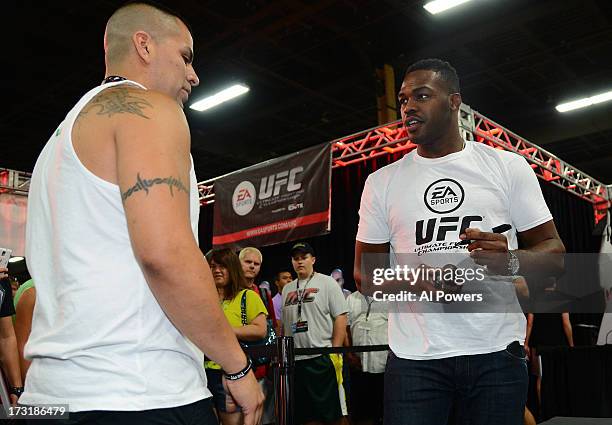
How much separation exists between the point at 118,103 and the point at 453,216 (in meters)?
1.22

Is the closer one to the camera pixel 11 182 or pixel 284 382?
pixel 284 382

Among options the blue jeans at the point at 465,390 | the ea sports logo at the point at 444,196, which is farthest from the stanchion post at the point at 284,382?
the ea sports logo at the point at 444,196

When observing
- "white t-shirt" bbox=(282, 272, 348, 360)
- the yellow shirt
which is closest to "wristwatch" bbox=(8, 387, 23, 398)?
the yellow shirt

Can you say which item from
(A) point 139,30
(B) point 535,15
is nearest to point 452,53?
(B) point 535,15

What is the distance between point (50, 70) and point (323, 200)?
534 centimetres

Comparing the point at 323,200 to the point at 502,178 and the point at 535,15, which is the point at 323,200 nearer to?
the point at 535,15

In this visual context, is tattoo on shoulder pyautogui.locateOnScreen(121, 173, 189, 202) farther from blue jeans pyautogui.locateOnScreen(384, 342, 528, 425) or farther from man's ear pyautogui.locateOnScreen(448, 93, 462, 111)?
man's ear pyautogui.locateOnScreen(448, 93, 462, 111)

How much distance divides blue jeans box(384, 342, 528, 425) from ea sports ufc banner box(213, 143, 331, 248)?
5.33 meters

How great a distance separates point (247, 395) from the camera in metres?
1.13

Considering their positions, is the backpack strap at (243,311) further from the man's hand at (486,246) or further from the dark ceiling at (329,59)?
the dark ceiling at (329,59)

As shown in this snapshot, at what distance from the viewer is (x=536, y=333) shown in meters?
7.10

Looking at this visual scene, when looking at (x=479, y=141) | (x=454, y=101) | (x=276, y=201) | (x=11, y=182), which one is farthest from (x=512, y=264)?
(x=11, y=182)

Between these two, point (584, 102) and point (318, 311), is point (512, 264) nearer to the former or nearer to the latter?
point (318, 311)

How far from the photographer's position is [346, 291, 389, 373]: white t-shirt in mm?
6176
